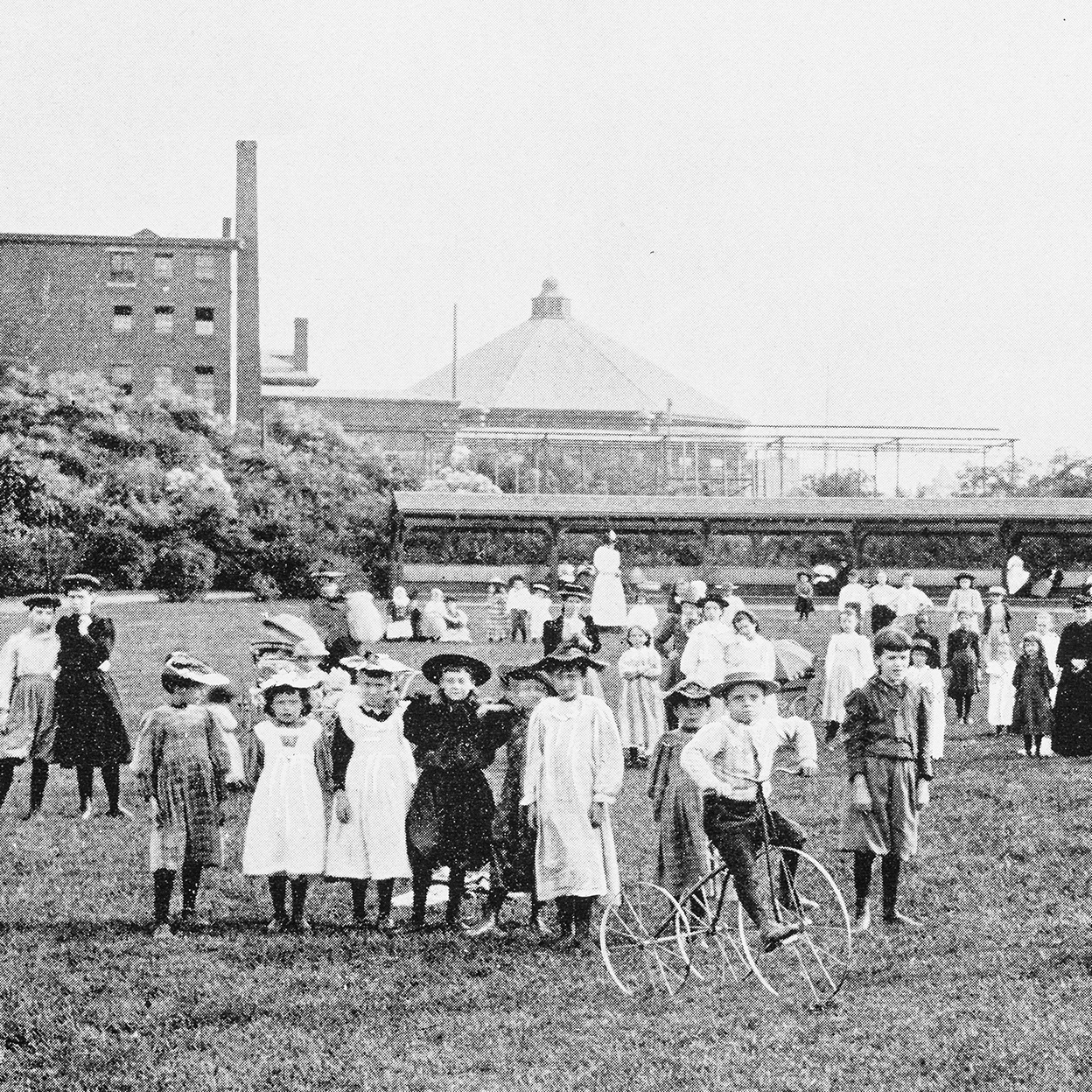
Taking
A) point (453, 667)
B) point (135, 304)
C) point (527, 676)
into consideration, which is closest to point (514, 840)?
point (527, 676)

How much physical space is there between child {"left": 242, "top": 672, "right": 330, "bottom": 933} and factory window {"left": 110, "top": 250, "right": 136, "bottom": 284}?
62.7m

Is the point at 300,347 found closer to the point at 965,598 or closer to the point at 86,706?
the point at 965,598

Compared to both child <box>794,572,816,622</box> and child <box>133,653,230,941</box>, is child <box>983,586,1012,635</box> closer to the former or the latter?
child <box>794,572,816,622</box>

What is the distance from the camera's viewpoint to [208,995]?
7.74m

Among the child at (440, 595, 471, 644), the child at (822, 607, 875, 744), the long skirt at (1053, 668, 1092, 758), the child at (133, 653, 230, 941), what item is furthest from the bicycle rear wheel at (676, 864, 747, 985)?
the child at (440, 595, 471, 644)

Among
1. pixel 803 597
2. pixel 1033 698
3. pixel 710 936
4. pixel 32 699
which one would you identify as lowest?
pixel 710 936

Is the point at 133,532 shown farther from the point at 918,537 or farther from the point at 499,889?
the point at 499,889

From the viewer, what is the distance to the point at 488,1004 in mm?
7602

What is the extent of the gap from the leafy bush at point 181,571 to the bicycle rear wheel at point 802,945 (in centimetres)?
3110

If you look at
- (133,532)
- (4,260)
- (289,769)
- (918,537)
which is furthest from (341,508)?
(289,769)

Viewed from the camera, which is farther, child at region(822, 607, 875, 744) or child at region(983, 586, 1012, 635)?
child at region(983, 586, 1012, 635)

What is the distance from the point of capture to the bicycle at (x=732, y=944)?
24.6 ft

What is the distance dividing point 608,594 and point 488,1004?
22510mm

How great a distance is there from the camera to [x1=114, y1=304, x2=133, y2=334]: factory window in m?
68.8
